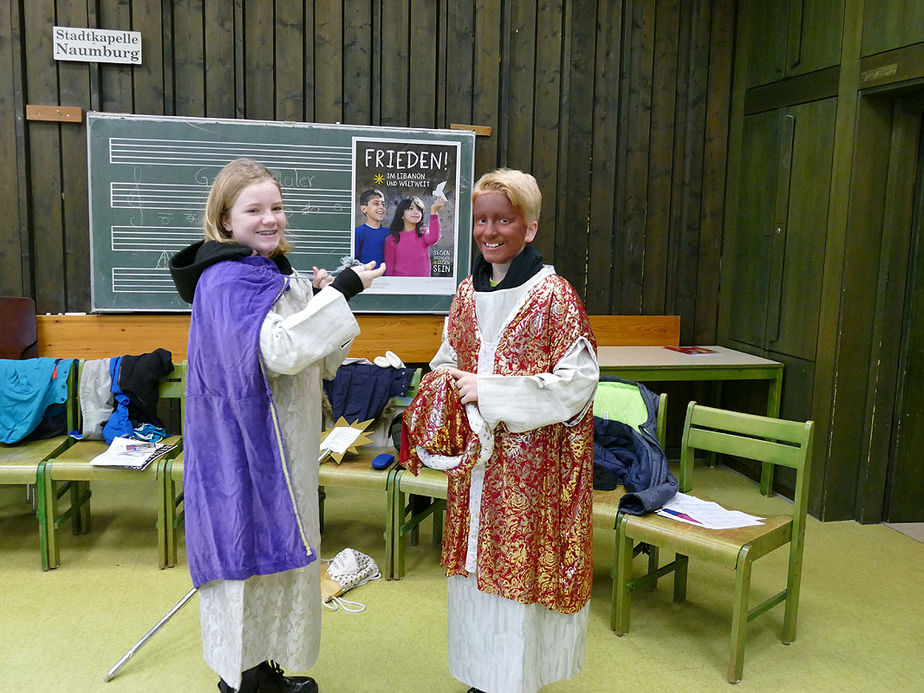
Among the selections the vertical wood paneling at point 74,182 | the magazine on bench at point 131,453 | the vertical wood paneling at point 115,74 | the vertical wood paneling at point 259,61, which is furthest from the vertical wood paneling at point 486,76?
the magazine on bench at point 131,453

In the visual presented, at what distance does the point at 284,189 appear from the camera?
4.43 metres

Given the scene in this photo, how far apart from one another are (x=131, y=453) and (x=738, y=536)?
255 cm

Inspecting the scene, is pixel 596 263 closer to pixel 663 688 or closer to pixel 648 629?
pixel 648 629

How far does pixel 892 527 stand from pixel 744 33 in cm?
307

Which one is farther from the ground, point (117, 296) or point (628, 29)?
point (628, 29)

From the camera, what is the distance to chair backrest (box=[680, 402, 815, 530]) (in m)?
2.81

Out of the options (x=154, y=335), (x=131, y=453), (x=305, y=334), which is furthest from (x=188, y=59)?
(x=305, y=334)

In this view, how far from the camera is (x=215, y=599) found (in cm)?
204

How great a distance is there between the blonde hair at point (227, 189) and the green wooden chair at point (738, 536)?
1777 millimetres

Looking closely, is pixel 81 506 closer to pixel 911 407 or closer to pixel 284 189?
pixel 284 189

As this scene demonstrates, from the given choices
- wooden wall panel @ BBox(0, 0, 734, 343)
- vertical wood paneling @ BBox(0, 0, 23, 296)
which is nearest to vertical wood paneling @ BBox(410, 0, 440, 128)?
wooden wall panel @ BBox(0, 0, 734, 343)

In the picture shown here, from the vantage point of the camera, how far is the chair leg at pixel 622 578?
2.89 meters

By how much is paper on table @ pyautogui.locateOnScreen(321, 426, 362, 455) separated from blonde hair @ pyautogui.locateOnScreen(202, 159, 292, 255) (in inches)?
63.5

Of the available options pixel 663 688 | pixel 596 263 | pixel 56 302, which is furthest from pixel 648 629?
pixel 56 302
